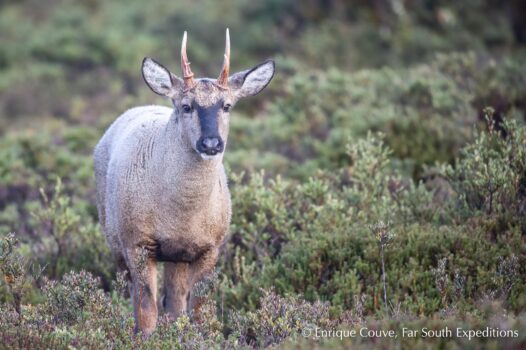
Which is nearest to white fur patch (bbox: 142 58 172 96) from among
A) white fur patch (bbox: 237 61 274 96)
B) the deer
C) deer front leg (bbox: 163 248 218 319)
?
the deer

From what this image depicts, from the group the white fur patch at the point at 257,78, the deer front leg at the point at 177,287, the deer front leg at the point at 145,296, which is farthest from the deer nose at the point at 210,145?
the deer front leg at the point at 177,287

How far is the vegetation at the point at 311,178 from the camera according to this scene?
645 cm

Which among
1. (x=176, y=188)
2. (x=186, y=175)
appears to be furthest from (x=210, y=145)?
(x=176, y=188)

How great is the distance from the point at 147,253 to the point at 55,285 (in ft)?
2.85

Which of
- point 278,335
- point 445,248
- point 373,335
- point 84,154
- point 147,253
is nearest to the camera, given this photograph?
point 373,335

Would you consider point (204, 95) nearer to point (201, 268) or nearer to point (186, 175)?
point (186, 175)

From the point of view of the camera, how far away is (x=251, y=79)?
7594mm

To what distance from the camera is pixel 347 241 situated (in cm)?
815

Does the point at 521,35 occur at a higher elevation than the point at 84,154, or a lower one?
higher

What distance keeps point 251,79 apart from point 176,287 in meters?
2.03

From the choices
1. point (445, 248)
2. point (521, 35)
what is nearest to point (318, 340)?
point (445, 248)

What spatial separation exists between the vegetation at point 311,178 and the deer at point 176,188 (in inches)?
14.7

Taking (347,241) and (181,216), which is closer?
(181,216)

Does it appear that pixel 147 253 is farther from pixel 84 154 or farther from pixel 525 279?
pixel 84 154
